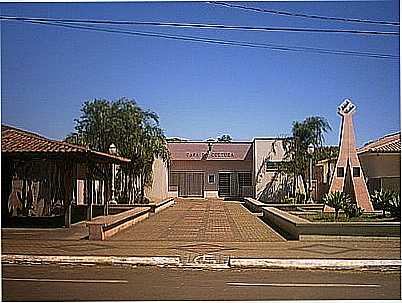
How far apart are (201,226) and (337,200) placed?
2.27 meters

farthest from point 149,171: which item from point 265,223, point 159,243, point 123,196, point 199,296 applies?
point 199,296

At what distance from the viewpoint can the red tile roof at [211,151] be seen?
12266 millimetres

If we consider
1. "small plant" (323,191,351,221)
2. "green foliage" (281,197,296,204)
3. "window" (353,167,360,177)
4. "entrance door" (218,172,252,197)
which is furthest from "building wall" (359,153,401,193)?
"entrance door" (218,172,252,197)

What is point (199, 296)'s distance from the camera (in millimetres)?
8078

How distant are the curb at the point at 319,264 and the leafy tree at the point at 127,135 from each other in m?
2.48

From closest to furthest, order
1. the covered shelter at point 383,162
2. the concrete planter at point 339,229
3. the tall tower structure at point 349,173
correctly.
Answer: the covered shelter at point 383,162
the concrete planter at point 339,229
the tall tower structure at point 349,173

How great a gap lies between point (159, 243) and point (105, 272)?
127cm

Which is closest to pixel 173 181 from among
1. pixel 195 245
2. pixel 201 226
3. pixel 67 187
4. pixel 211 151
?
pixel 211 151

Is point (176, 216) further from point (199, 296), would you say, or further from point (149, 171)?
point (199, 296)

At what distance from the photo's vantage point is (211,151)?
13680mm

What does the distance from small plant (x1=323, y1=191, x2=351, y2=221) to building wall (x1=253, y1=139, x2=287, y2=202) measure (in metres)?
1.28

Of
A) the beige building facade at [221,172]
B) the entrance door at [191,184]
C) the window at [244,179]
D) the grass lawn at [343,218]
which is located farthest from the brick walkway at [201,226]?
the window at [244,179]

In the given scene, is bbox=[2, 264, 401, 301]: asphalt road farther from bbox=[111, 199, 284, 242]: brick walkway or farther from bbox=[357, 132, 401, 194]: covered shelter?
bbox=[357, 132, 401, 194]: covered shelter

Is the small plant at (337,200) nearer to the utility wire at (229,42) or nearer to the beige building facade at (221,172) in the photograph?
the beige building facade at (221,172)
